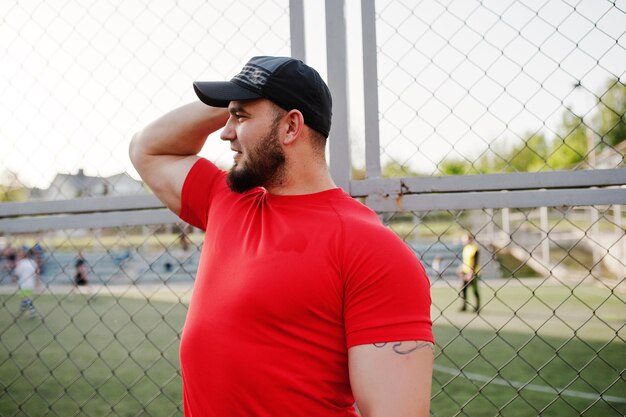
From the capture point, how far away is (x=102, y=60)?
250 centimetres

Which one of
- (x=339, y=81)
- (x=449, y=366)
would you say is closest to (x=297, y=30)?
(x=339, y=81)

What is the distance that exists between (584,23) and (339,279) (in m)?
1.52

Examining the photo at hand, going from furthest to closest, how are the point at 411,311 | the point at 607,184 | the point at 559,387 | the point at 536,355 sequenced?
the point at 536,355 → the point at 559,387 → the point at 607,184 → the point at 411,311

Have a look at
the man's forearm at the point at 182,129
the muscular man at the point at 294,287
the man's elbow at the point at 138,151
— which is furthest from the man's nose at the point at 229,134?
the man's elbow at the point at 138,151

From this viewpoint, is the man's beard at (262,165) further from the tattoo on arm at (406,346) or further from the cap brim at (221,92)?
the tattoo on arm at (406,346)

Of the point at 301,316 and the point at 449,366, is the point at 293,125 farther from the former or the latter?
the point at 449,366

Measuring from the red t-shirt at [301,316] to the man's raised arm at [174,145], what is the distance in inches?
23.4

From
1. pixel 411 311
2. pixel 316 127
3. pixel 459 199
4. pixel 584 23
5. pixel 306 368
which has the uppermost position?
pixel 584 23

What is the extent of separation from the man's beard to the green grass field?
4.26ft

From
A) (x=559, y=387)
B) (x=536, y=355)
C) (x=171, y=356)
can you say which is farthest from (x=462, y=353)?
(x=171, y=356)

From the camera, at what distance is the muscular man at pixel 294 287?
1.40 metres

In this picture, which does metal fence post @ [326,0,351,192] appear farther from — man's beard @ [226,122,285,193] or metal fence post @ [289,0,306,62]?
man's beard @ [226,122,285,193]

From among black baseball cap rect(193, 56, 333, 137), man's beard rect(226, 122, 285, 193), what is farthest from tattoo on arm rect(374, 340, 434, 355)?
black baseball cap rect(193, 56, 333, 137)

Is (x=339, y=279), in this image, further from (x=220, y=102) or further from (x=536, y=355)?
(x=536, y=355)
